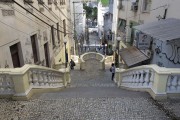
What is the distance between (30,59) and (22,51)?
1056 mm

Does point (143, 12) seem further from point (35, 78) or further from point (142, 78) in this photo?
point (35, 78)

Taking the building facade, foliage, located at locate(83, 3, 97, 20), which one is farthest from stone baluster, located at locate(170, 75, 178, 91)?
foliage, located at locate(83, 3, 97, 20)

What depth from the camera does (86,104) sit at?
16.9 feet

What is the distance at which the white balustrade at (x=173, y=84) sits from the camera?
5.16m

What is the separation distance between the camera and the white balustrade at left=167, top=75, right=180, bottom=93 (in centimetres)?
516

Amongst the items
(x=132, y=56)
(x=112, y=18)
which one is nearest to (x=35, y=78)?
(x=132, y=56)

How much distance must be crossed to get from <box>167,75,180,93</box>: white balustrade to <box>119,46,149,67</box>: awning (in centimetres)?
738

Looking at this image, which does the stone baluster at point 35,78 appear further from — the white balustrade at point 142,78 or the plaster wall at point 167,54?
the plaster wall at point 167,54

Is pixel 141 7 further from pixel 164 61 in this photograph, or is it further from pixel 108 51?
pixel 108 51

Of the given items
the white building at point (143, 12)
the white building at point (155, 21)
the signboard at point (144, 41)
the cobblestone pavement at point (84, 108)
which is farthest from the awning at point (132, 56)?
the cobblestone pavement at point (84, 108)

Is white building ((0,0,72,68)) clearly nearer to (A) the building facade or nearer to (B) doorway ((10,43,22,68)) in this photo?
(B) doorway ((10,43,22,68))

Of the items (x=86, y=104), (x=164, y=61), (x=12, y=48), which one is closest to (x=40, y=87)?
(x=86, y=104)

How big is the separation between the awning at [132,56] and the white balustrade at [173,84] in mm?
7380

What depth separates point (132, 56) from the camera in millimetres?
14117
